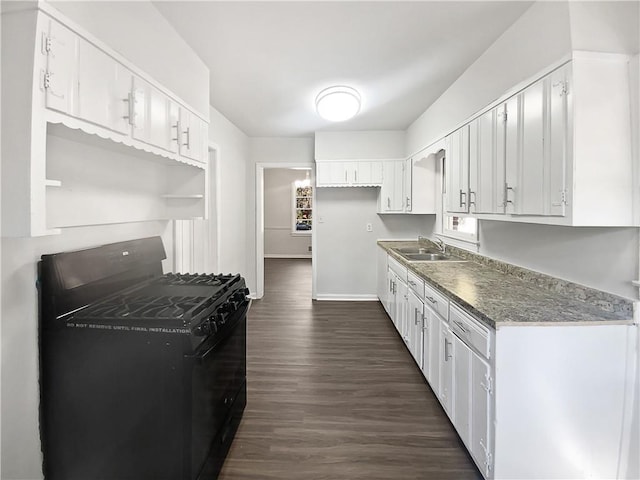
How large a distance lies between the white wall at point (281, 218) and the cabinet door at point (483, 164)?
24.8 feet

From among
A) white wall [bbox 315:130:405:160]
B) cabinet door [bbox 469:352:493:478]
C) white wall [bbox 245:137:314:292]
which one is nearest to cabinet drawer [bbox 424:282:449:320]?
cabinet door [bbox 469:352:493:478]

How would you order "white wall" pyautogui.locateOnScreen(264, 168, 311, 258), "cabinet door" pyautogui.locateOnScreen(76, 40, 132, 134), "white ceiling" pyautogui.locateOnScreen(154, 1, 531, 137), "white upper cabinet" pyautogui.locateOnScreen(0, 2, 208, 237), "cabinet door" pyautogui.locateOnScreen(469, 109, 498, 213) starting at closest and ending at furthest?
1. "white upper cabinet" pyautogui.locateOnScreen(0, 2, 208, 237)
2. "cabinet door" pyautogui.locateOnScreen(76, 40, 132, 134)
3. "white ceiling" pyautogui.locateOnScreen(154, 1, 531, 137)
4. "cabinet door" pyautogui.locateOnScreen(469, 109, 498, 213)
5. "white wall" pyautogui.locateOnScreen(264, 168, 311, 258)

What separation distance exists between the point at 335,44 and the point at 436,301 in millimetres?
1949

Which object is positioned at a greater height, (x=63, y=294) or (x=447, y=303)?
(x=63, y=294)

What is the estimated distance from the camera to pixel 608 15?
1.60 m

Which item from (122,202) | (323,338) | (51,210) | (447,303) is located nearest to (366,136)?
(323,338)

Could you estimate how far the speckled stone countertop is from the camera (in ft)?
5.04

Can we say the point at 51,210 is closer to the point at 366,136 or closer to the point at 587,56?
→ the point at 587,56

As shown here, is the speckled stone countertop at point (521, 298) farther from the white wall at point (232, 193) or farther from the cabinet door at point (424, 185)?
the white wall at point (232, 193)

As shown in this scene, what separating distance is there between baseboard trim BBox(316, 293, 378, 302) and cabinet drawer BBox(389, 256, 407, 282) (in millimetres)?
1308

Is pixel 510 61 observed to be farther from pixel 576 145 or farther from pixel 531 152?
pixel 576 145

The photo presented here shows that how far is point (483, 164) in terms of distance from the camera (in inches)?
92.0

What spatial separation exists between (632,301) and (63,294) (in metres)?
2.55

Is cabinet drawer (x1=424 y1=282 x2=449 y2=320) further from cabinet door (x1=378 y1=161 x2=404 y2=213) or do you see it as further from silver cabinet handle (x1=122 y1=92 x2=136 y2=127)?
cabinet door (x1=378 y1=161 x2=404 y2=213)
